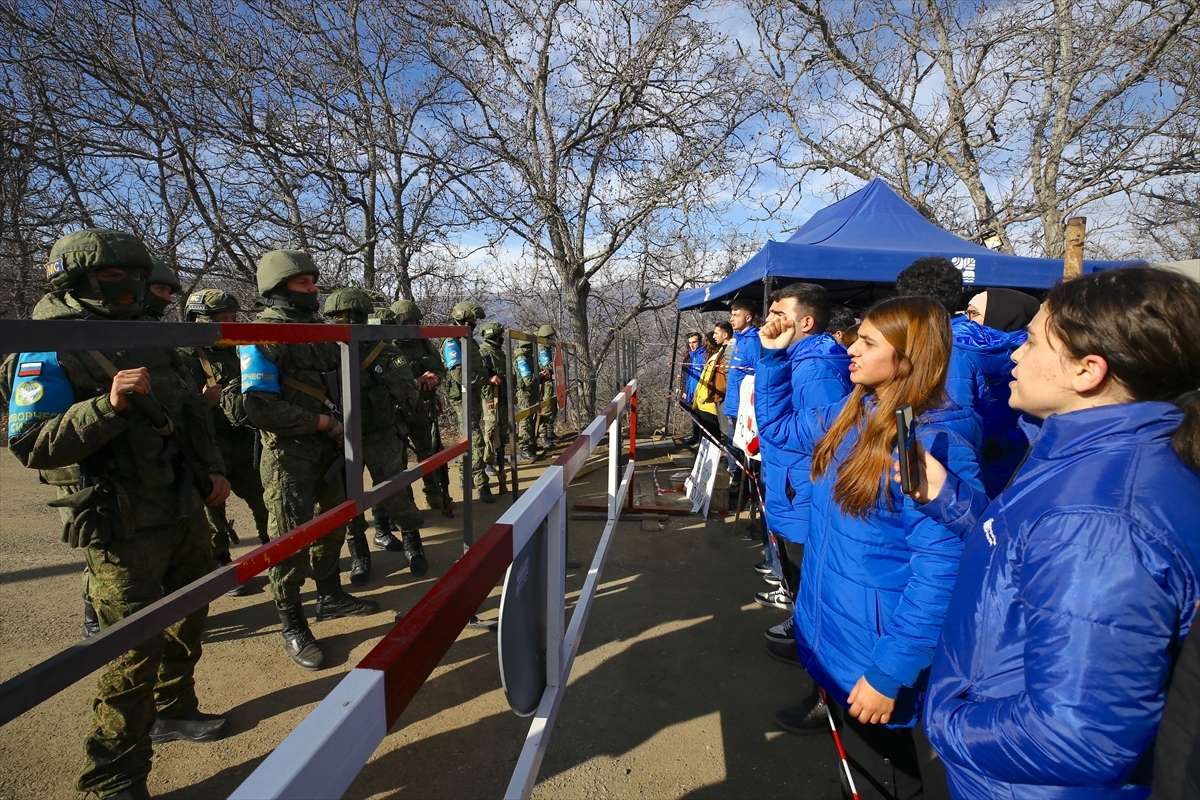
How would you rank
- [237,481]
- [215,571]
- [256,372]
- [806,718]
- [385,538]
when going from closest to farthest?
[215,571]
[806,718]
[256,372]
[237,481]
[385,538]

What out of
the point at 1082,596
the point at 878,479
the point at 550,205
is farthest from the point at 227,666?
the point at 550,205

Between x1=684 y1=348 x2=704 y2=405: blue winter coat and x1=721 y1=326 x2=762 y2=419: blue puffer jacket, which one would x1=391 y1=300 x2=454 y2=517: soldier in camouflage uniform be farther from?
x1=684 y1=348 x2=704 y2=405: blue winter coat

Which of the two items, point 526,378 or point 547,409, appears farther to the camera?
point 547,409

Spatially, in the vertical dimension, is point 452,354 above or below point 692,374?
above

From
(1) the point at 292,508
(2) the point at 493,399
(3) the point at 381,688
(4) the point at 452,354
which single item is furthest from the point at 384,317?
(3) the point at 381,688

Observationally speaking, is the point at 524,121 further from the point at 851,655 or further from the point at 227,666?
the point at 851,655

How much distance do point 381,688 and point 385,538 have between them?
189 inches

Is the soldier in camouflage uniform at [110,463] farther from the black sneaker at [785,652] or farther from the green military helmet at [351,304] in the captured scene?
the black sneaker at [785,652]

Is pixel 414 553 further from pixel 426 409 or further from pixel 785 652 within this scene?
pixel 785 652

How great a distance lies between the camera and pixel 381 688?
727 mm

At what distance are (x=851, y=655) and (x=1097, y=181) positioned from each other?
13915 mm

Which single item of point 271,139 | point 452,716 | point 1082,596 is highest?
point 271,139

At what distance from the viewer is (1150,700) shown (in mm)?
885

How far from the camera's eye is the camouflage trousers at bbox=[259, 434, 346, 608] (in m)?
3.25
